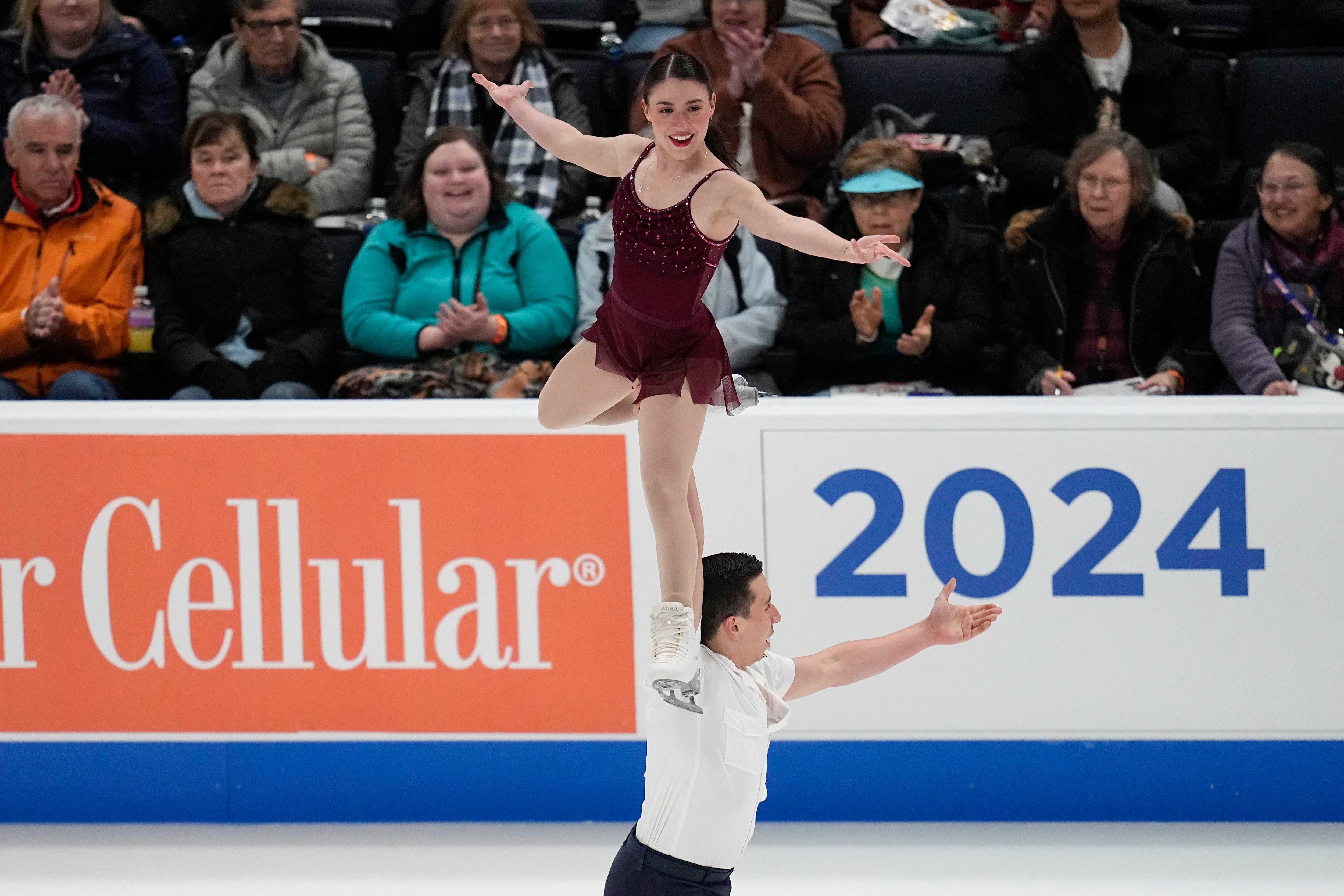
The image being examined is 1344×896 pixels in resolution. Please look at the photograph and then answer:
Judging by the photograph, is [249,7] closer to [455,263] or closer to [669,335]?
[455,263]

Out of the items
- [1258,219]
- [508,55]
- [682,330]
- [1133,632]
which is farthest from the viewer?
[508,55]

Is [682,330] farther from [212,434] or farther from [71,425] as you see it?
[71,425]

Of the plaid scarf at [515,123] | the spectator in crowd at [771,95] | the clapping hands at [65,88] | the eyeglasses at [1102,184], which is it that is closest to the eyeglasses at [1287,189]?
the eyeglasses at [1102,184]

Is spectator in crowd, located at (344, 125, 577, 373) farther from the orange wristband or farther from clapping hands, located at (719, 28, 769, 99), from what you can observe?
clapping hands, located at (719, 28, 769, 99)

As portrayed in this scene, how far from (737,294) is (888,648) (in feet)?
7.10

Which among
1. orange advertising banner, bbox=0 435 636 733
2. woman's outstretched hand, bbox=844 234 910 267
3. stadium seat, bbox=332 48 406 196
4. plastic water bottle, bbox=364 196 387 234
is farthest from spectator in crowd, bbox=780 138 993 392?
woman's outstretched hand, bbox=844 234 910 267

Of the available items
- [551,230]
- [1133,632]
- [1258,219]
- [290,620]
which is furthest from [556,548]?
[1258,219]

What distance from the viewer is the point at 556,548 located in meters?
3.91

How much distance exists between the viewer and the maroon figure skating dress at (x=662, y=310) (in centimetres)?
235

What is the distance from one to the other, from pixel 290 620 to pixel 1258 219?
299cm

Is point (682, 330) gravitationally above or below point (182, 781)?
above

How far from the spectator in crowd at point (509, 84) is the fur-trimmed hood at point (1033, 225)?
143 centimetres

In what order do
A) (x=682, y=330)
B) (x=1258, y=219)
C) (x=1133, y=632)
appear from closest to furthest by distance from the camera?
(x=682, y=330)
(x=1133, y=632)
(x=1258, y=219)

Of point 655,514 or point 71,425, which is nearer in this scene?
point 655,514
